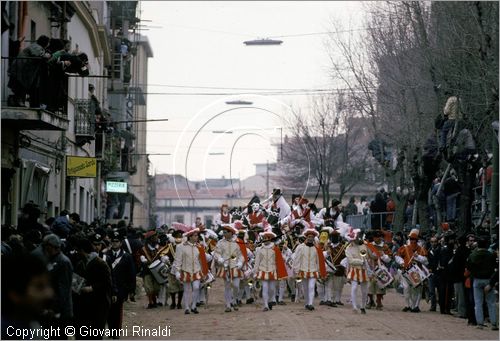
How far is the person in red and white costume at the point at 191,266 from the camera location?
81.1 feet

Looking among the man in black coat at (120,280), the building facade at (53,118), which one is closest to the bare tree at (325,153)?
the building facade at (53,118)

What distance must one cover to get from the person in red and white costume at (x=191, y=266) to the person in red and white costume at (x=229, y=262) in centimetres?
50

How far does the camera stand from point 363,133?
69125 mm

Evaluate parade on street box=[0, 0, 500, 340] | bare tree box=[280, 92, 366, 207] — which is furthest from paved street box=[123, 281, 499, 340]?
bare tree box=[280, 92, 366, 207]

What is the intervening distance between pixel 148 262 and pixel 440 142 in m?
9.51

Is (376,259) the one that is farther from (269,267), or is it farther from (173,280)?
(173,280)

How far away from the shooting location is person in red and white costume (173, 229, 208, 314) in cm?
2472

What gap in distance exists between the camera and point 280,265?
25.4 meters

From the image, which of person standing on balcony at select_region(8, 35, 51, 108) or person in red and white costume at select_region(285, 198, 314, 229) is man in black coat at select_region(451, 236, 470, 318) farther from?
person standing on balcony at select_region(8, 35, 51, 108)

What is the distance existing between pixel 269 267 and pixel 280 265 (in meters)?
0.29

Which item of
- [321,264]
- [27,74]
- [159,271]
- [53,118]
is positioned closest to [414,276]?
[321,264]

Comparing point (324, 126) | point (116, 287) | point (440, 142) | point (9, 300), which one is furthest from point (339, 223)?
point (324, 126)

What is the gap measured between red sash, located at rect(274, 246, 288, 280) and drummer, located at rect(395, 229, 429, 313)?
2787 millimetres

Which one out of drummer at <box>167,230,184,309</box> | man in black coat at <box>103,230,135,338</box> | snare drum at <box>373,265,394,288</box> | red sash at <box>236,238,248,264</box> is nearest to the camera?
man in black coat at <box>103,230,135,338</box>
